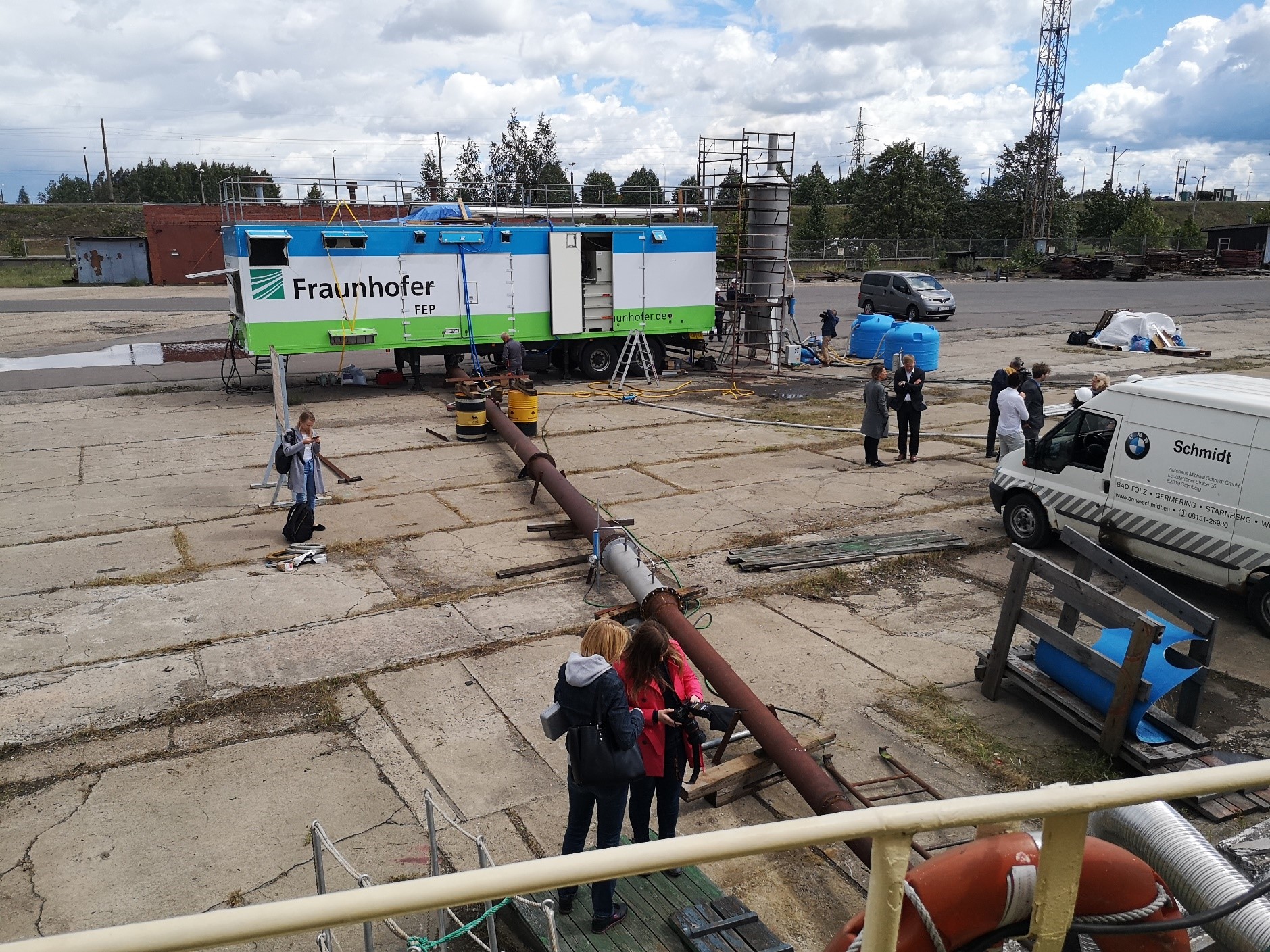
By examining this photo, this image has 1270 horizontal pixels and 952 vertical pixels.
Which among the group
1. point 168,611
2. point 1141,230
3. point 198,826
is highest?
point 1141,230

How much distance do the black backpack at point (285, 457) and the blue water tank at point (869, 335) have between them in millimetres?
18317

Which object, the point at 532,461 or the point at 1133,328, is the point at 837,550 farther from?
the point at 1133,328

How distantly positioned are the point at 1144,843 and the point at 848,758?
4.00 meters

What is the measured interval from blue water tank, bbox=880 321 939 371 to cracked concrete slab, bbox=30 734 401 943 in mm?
19204

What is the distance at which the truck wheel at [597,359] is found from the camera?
899 inches

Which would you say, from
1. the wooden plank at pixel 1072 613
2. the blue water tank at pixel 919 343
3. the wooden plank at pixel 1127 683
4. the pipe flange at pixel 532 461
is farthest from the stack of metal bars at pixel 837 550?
the blue water tank at pixel 919 343

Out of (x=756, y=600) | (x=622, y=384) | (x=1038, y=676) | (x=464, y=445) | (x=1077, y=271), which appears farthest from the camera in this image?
(x=1077, y=271)

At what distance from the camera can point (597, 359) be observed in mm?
23031

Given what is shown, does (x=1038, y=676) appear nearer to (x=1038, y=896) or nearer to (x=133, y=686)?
(x=1038, y=896)

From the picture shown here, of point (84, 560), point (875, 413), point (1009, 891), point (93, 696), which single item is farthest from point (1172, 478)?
point (84, 560)

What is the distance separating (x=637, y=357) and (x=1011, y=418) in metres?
11.8

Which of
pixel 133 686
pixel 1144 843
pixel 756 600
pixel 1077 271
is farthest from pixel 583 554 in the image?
pixel 1077 271

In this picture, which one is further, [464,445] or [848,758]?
[464,445]

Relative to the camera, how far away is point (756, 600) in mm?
9578
